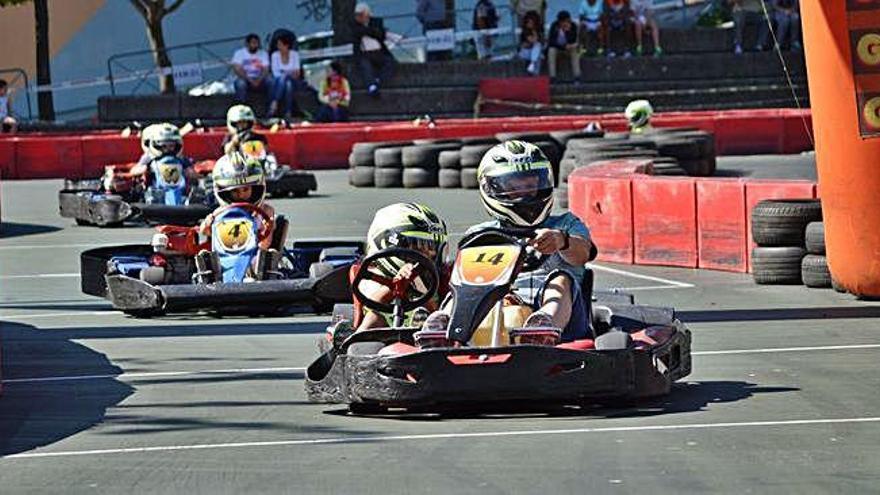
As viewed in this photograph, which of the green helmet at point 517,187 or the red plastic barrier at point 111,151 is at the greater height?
the green helmet at point 517,187

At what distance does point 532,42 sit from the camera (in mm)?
33562

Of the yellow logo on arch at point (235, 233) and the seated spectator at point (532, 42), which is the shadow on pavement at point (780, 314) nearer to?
the yellow logo on arch at point (235, 233)

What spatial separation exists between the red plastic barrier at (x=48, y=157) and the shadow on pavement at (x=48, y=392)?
1693 cm

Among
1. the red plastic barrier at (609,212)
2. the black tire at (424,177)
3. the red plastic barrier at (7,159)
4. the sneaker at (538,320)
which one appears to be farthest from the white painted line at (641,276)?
the red plastic barrier at (7,159)

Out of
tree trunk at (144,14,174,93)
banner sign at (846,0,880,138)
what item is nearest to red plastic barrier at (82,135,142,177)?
tree trunk at (144,14,174,93)

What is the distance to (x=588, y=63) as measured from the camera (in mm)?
33906

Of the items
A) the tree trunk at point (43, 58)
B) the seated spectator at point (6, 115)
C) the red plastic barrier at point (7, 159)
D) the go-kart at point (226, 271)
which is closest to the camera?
the go-kart at point (226, 271)

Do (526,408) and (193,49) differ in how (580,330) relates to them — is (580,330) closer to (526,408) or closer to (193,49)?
(526,408)

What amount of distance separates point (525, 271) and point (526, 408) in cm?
67

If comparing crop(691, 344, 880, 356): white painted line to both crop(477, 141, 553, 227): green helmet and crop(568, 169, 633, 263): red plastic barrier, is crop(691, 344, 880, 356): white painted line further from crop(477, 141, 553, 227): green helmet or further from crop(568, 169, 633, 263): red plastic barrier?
crop(568, 169, 633, 263): red plastic barrier

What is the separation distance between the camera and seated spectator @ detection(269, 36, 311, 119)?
31891 millimetres

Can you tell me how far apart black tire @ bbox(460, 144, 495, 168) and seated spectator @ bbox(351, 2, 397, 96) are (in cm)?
798

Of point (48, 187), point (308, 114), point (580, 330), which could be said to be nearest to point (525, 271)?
point (580, 330)

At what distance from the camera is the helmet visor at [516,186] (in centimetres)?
889
